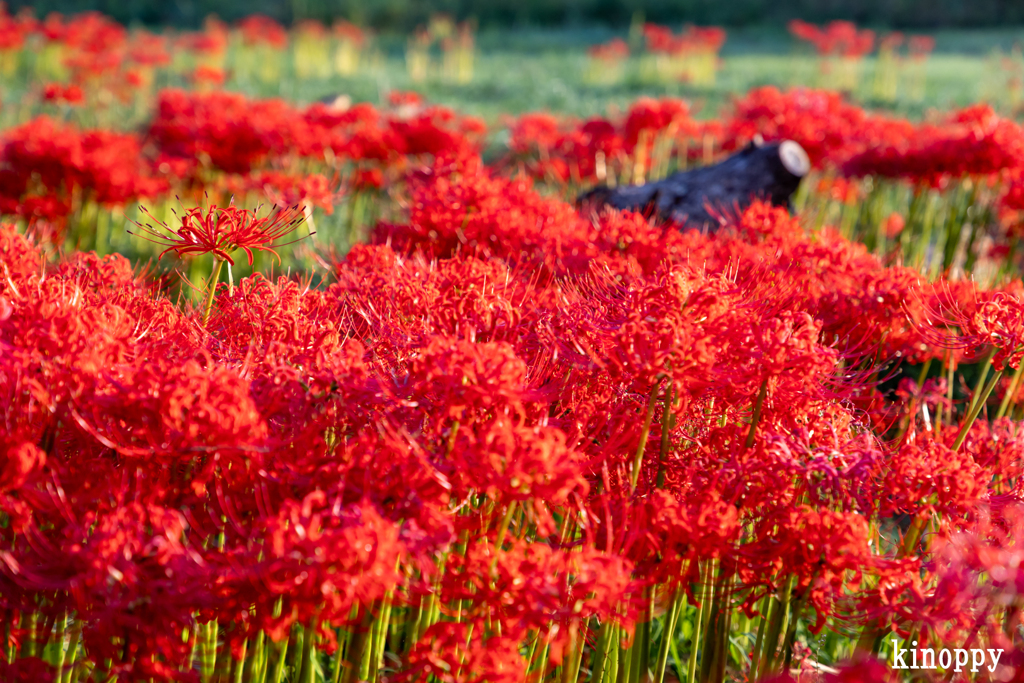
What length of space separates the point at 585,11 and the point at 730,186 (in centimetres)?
2405

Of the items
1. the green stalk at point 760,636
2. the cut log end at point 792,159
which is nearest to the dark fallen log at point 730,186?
the cut log end at point 792,159

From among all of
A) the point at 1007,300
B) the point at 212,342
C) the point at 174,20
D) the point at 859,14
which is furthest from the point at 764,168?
the point at 174,20

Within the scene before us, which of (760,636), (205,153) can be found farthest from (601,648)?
(205,153)

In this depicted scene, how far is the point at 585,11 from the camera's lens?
26.6 metres

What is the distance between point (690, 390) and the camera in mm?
1530

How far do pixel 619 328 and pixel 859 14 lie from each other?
27941 millimetres

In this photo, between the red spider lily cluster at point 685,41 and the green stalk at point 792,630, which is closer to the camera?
the green stalk at point 792,630

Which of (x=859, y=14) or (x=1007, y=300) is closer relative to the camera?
(x=1007, y=300)

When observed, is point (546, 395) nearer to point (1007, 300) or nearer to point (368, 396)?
point (368, 396)

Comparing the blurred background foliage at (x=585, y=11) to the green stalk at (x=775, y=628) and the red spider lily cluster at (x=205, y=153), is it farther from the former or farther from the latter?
the green stalk at (x=775, y=628)

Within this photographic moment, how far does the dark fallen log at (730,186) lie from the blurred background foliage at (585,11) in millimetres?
21094

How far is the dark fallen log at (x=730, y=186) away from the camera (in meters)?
4.54

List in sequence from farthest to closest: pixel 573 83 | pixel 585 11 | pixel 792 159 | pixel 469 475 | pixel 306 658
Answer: pixel 585 11 < pixel 573 83 < pixel 792 159 < pixel 306 658 < pixel 469 475

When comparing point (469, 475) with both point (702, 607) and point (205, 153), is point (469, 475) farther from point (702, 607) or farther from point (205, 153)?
point (205, 153)
